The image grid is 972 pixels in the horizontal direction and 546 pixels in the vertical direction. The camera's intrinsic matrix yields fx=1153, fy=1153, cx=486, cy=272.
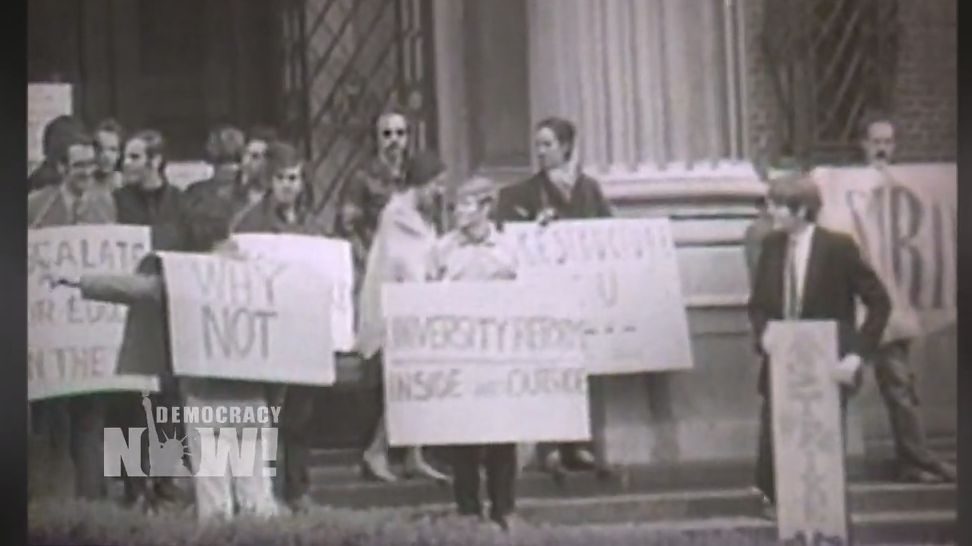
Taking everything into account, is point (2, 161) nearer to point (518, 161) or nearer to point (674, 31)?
point (518, 161)

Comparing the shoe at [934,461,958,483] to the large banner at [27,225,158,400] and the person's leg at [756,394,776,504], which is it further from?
the large banner at [27,225,158,400]

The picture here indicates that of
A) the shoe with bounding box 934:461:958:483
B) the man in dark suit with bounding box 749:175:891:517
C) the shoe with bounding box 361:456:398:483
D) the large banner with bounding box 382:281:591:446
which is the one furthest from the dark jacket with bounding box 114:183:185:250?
the shoe with bounding box 934:461:958:483

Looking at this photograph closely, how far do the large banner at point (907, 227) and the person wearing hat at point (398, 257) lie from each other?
2.36 ft

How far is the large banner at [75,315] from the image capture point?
6.99 ft

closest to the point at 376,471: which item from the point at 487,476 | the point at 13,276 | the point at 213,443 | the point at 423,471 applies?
the point at 423,471

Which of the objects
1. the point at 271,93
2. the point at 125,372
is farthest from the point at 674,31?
the point at 125,372

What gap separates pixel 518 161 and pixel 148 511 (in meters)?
0.94

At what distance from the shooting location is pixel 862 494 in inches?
84.3

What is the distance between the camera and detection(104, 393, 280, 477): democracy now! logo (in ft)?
6.97

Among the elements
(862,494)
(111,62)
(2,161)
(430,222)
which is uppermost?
(111,62)

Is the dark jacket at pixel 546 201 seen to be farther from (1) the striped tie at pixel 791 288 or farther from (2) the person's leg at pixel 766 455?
(2) the person's leg at pixel 766 455

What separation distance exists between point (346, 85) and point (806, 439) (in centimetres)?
107

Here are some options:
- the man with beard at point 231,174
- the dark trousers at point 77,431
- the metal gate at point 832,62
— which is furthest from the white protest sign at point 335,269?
the metal gate at point 832,62

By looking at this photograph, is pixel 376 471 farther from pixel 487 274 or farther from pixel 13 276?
pixel 13 276
